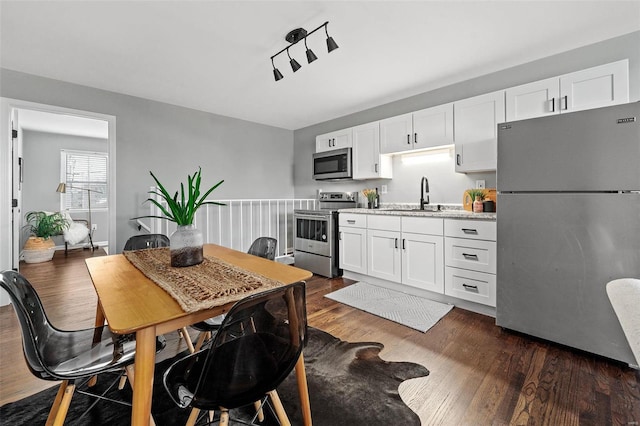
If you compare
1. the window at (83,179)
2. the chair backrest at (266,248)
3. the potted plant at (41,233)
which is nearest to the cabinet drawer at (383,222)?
the chair backrest at (266,248)

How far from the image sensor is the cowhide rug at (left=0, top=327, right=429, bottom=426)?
4.45 ft

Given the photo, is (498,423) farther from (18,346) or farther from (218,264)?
(18,346)

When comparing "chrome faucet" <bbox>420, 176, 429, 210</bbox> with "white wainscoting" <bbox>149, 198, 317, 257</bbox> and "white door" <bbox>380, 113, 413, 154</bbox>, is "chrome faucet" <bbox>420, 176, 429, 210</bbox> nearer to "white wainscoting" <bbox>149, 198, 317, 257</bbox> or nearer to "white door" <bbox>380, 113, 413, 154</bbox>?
"white door" <bbox>380, 113, 413, 154</bbox>

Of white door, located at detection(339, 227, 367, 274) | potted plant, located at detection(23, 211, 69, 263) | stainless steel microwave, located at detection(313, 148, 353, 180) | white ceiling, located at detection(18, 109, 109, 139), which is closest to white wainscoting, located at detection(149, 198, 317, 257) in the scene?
stainless steel microwave, located at detection(313, 148, 353, 180)

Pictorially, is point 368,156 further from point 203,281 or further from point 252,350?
point 252,350

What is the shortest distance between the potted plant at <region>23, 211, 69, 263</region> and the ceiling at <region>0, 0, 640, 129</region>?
330cm

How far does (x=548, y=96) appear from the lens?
7.82 ft

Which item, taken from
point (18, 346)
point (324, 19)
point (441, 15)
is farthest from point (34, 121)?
point (441, 15)

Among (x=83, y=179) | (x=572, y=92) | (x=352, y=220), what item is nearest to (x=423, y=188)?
(x=352, y=220)

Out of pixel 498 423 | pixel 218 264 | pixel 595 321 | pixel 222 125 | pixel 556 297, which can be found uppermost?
pixel 222 125

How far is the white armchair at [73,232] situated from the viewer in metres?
5.25

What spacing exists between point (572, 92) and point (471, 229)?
1.38 meters

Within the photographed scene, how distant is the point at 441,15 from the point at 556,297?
2.17 m

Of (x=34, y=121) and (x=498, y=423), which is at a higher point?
(x=34, y=121)
